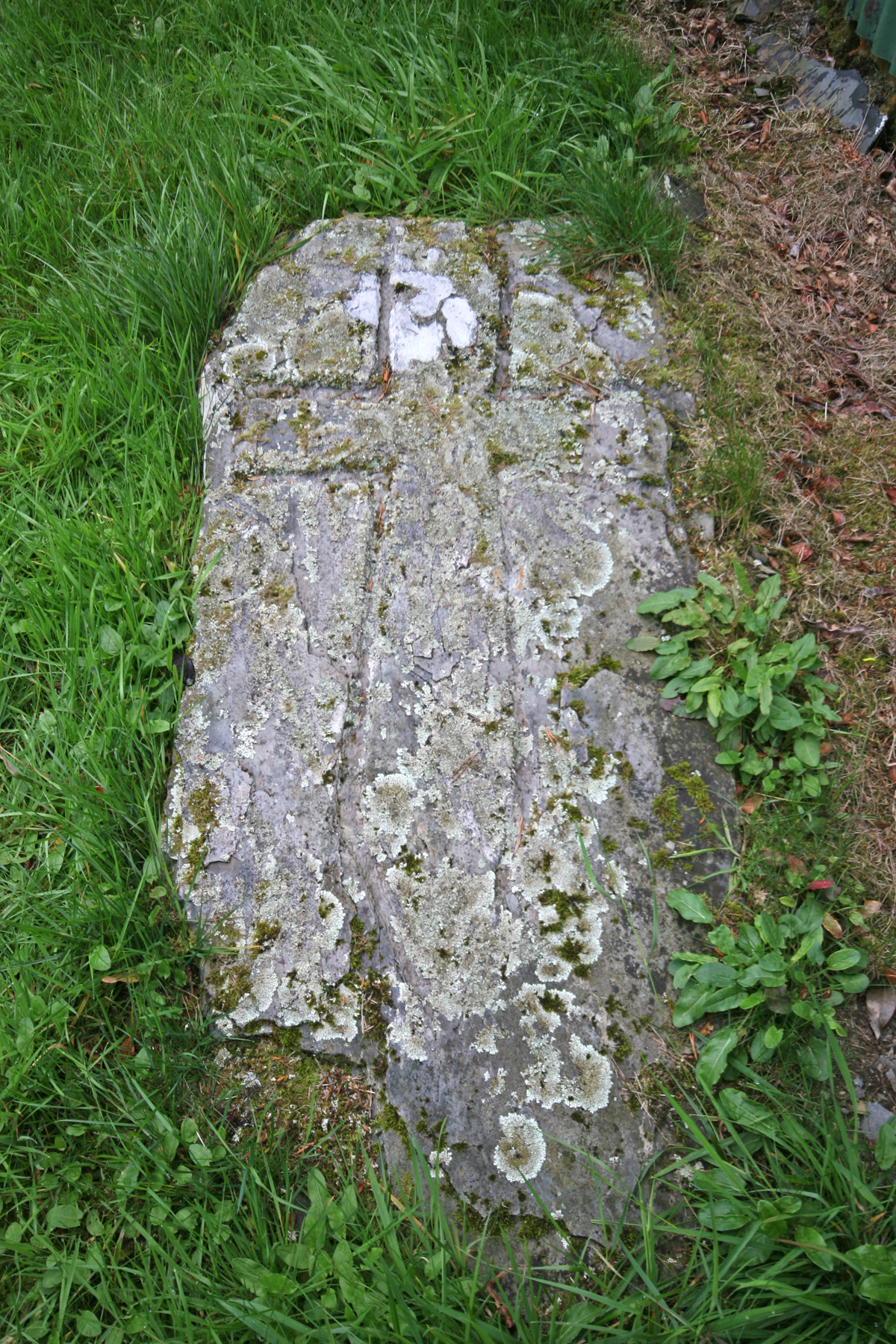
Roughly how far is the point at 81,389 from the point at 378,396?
1.08 metres

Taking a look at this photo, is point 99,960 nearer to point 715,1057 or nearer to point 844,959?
point 715,1057

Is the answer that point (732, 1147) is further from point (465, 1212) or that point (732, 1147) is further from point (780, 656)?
point (780, 656)

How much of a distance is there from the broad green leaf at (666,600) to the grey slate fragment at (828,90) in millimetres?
2107

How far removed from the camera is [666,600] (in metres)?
2.28

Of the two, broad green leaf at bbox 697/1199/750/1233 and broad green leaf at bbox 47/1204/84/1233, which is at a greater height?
broad green leaf at bbox 697/1199/750/1233

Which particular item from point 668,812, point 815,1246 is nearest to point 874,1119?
point 815,1246

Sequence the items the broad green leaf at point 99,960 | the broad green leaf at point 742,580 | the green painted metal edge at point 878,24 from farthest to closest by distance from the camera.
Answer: the green painted metal edge at point 878,24 < the broad green leaf at point 742,580 < the broad green leaf at point 99,960

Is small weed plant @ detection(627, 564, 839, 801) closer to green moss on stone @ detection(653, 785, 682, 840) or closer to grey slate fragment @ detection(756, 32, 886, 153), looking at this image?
green moss on stone @ detection(653, 785, 682, 840)

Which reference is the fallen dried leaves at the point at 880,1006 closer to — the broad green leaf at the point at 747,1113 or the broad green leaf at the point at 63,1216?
the broad green leaf at the point at 747,1113

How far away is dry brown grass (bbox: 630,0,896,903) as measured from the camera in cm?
230

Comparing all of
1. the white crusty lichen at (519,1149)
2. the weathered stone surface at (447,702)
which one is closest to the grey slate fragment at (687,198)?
the weathered stone surface at (447,702)

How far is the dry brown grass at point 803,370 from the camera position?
230 cm

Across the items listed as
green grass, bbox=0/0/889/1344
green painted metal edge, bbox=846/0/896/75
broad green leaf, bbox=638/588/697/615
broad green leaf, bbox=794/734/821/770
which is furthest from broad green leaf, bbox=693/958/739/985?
green painted metal edge, bbox=846/0/896/75

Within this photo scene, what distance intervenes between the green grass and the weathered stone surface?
0.54 ft
